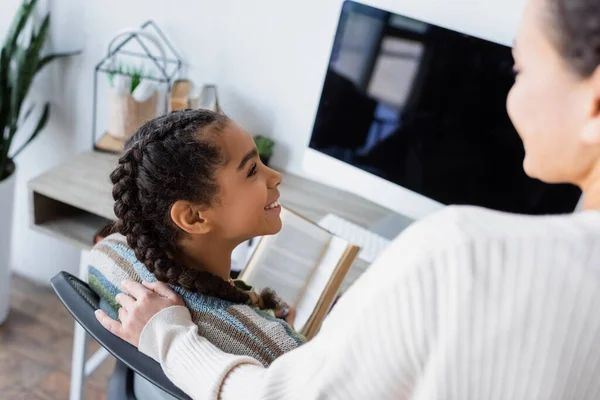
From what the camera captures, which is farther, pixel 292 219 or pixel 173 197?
pixel 292 219

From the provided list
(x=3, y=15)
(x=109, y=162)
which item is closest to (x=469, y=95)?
(x=109, y=162)

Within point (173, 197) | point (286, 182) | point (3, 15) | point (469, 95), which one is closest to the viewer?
point (173, 197)

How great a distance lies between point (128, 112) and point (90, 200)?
295 mm

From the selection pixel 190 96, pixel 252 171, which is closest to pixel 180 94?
pixel 190 96

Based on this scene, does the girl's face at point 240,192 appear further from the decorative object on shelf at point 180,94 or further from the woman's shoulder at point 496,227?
the decorative object on shelf at point 180,94

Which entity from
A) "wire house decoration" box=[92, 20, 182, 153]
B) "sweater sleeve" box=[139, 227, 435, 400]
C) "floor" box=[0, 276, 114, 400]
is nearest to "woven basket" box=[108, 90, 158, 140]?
"wire house decoration" box=[92, 20, 182, 153]

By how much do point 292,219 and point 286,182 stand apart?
510 mm

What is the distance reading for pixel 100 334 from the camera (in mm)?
687

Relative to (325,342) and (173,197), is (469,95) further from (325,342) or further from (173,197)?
(325,342)

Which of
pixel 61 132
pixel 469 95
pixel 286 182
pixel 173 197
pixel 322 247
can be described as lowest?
pixel 61 132

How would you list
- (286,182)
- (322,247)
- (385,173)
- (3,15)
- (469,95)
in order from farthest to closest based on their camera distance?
(3,15), (286,182), (385,173), (469,95), (322,247)

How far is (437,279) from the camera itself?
0.41 metres

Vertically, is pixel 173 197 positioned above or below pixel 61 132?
above

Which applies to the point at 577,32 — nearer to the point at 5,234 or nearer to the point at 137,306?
the point at 137,306
